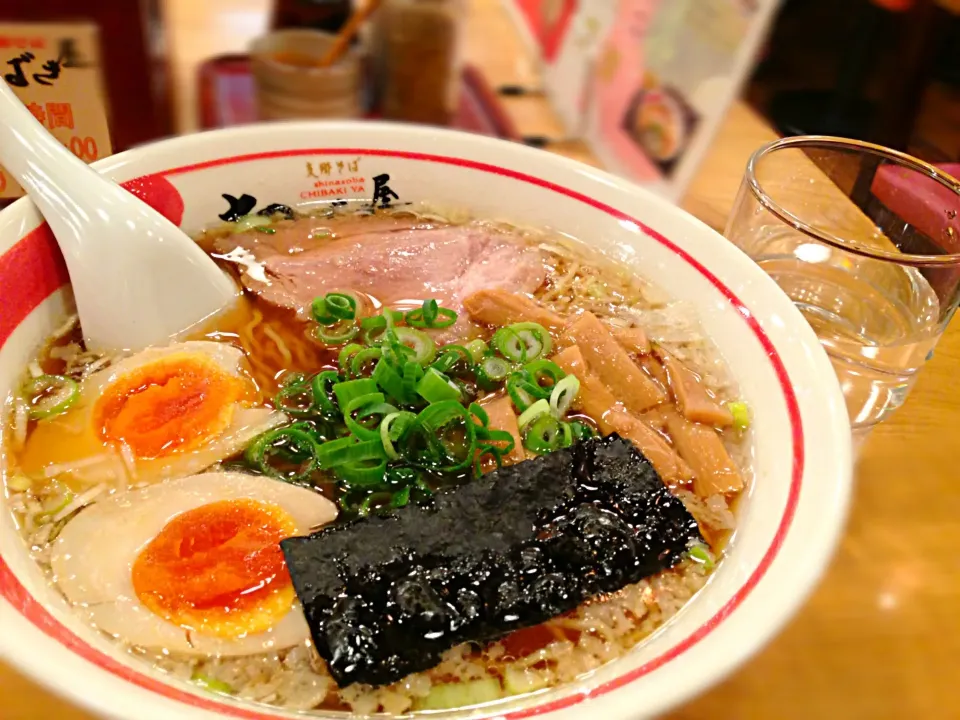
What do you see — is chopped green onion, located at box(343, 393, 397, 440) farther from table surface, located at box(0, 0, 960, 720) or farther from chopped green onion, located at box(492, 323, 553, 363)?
table surface, located at box(0, 0, 960, 720)

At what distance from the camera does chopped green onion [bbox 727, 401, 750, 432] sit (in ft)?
4.26

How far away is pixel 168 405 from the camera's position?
1.27 m

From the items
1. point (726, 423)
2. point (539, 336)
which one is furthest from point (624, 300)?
point (726, 423)

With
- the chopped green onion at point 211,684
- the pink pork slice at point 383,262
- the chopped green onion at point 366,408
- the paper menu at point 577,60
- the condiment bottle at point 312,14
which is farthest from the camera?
the condiment bottle at point 312,14

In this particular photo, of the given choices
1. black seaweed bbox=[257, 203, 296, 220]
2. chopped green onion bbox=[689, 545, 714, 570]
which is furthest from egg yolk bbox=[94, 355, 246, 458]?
chopped green onion bbox=[689, 545, 714, 570]

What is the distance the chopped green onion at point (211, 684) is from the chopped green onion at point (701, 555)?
647 millimetres

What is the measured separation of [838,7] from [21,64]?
3.86 meters

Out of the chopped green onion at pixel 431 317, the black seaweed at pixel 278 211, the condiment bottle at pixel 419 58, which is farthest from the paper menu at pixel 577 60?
the chopped green onion at pixel 431 317

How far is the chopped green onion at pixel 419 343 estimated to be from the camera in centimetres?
137

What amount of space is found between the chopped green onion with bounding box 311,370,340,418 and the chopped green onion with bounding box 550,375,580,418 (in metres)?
0.36

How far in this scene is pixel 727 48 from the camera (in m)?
2.29

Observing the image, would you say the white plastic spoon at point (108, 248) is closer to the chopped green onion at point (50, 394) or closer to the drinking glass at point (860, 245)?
the chopped green onion at point (50, 394)

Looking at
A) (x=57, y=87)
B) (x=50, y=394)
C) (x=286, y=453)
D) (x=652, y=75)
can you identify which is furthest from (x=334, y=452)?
(x=652, y=75)

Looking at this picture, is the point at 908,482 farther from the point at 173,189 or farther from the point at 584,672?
the point at 173,189
